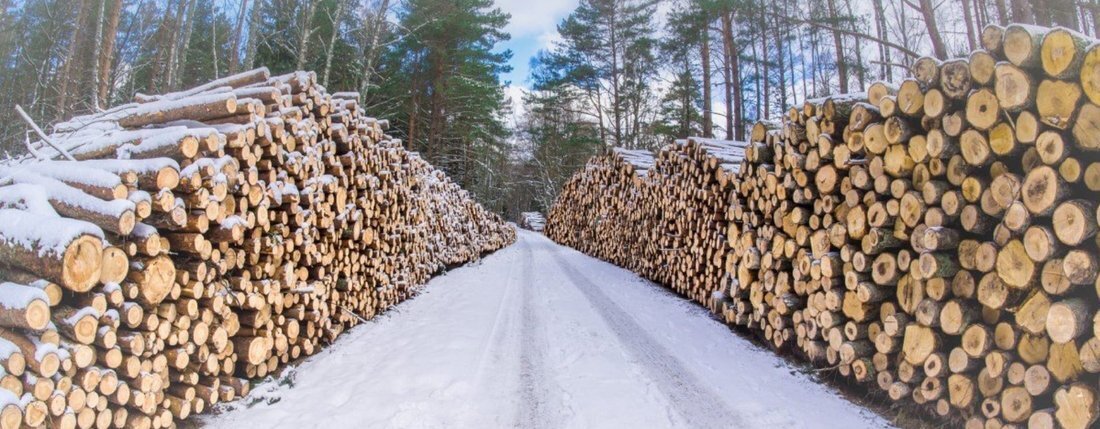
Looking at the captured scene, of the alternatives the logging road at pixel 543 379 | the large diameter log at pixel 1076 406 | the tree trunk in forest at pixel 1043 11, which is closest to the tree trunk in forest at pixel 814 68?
the tree trunk in forest at pixel 1043 11

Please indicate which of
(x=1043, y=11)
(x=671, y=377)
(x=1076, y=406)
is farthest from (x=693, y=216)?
(x=1043, y=11)

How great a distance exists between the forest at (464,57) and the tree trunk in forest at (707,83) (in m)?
0.08

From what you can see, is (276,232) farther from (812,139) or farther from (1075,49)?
(1075,49)

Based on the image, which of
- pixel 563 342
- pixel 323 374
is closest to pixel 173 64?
pixel 323 374

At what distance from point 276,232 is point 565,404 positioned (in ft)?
10.6

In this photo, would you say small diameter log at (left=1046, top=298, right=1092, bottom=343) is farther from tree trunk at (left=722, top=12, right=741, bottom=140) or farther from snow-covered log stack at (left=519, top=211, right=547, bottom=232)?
snow-covered log stack at (left=519, top=211, right=547, bottom=232)

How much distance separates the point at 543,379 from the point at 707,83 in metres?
17.0

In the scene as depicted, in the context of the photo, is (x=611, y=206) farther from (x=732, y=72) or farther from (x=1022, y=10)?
(x=1022, y=10)

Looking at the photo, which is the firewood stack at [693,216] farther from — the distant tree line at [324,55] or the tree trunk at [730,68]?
the distant tree line at [324,55]

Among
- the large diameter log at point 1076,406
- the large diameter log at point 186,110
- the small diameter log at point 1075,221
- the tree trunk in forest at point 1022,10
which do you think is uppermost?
the tree trunk in forest at point 1022,10

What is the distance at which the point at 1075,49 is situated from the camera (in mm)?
2885

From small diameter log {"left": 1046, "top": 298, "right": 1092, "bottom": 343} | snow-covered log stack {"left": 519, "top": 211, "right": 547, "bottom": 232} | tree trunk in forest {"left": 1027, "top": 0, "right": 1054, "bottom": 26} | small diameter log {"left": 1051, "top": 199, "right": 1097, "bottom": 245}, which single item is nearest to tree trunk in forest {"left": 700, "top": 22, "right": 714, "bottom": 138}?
tree trunk in forest {"left": 1027, "top": 0, "right": 1054, "bottom": 26}

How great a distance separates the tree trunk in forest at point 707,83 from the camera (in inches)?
743

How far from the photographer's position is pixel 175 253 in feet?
12.9
